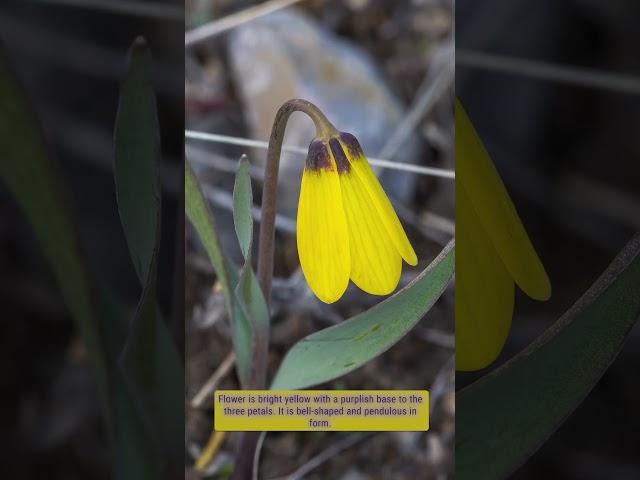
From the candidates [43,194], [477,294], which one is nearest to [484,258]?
[477,294]

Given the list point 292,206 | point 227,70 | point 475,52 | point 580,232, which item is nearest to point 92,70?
point 227,70

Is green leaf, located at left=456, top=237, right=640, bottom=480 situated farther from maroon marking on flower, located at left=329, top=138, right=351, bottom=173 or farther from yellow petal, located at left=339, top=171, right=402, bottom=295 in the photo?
maroon marking on flower, located at left=329, top=138, right=351, bottom=173

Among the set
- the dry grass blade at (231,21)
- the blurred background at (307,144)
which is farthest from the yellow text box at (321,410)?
the dry grass blade at (231,21)

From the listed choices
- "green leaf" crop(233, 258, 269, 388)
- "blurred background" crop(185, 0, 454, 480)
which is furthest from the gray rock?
"green leaf" crop(233, 258, 269, 388)

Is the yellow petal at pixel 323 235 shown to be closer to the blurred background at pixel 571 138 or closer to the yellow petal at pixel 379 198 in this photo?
the yellow petal at pixel 379 198

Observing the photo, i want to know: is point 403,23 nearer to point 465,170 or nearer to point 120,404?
point 465,170

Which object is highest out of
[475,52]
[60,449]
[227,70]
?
[475,52]
